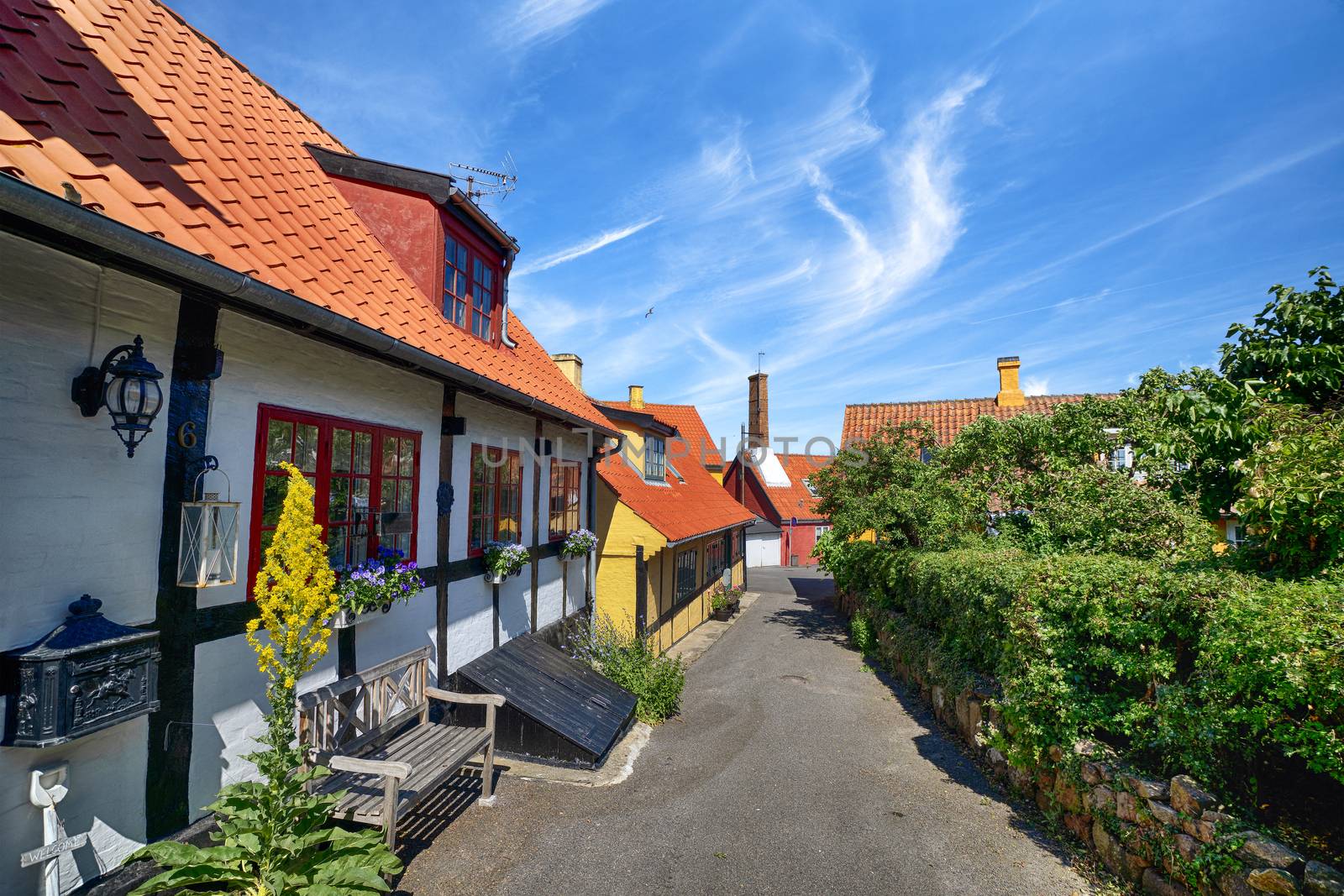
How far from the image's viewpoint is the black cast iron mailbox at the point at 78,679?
3.00 m

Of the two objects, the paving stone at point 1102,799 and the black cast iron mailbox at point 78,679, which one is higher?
the black cast iron mailbox at point 78,679

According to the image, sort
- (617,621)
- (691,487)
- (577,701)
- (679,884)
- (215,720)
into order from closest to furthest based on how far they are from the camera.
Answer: (215,720)
(679,884)
(577,701)
(617,621)
(691,487)

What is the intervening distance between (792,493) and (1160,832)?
33.6 meters

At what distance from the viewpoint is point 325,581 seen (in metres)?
3.87

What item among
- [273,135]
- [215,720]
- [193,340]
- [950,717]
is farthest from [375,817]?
[950,717]

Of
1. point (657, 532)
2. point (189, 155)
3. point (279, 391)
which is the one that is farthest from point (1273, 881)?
point (657, 532)

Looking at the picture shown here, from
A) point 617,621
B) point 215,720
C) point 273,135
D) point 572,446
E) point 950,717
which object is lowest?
point 950,717

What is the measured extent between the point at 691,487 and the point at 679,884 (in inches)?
577

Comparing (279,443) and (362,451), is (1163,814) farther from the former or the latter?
(279,443)

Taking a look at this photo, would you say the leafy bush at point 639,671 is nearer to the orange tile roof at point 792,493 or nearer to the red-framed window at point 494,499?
the red-framed window at point 494,499

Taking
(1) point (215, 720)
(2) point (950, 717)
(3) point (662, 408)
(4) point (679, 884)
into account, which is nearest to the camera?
(1) point (215, 720)

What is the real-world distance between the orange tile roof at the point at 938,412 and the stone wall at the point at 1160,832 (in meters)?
17.6

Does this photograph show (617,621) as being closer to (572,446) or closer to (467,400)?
(572,446)

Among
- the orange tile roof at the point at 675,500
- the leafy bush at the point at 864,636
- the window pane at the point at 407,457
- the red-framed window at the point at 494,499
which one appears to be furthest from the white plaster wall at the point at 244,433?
the leafy bush at the point at 864,636
